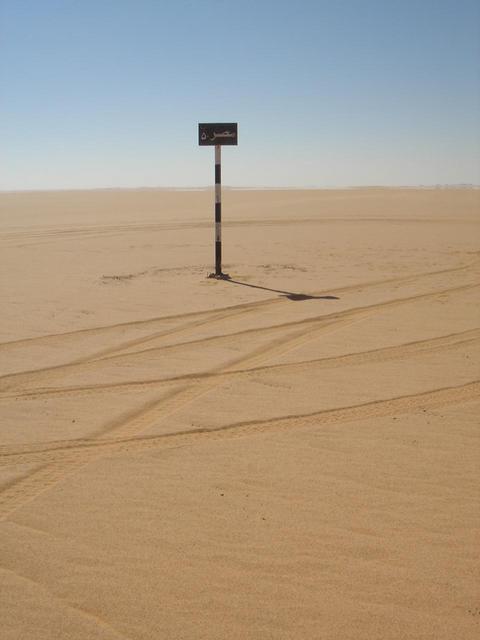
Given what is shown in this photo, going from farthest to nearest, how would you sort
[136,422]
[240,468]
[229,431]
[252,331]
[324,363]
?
[252,331] → [324,363] → [136,422] → [229,431] → [240,468]

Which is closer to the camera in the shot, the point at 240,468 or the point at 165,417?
the point at 240,468

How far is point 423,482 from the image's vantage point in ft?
14.0

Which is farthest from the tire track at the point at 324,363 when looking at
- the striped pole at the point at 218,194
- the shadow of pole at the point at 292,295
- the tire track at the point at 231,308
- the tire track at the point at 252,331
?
the striped pole at the point at 218,194

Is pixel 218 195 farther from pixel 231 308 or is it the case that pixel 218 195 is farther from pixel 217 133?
pixel 231 308

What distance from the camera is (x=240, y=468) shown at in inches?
176

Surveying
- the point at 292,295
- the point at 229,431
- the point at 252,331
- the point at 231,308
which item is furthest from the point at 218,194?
the point at 229,431

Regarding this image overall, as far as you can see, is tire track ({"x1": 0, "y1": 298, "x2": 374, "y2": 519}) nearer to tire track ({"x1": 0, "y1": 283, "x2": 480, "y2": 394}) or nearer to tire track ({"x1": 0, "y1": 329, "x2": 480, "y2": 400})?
tire track ({"x1": 0, "y1": 329, "x2": 480, "y2": 400})

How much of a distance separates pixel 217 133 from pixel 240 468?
865cm

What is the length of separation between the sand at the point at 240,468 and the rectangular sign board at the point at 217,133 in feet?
10.7

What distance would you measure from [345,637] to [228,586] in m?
0.63

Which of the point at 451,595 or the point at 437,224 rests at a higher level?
the point at 437,224

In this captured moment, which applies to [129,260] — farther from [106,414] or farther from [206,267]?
[106,414]

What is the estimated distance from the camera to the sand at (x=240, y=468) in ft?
10.2

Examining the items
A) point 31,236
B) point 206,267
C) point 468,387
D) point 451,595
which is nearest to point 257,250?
point 206,267
